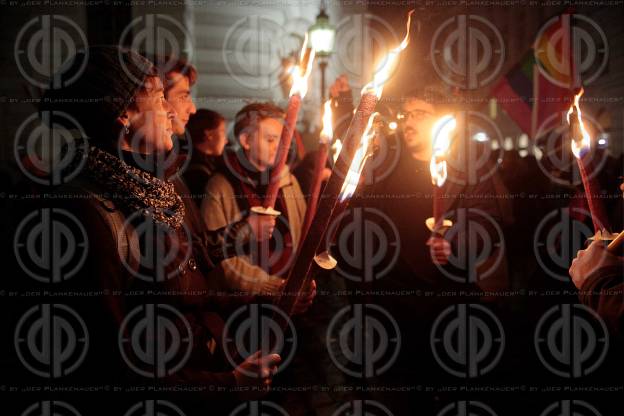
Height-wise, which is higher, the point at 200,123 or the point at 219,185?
the point at 200,123

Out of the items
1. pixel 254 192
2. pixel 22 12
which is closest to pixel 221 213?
pixel 254 192

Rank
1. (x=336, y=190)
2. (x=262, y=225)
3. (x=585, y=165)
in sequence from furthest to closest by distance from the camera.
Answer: (x=262, y=225)
(x=585, y=165)
(x=336, y=190)

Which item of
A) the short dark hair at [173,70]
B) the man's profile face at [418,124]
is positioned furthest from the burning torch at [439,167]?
the short dark hair at [173,70]

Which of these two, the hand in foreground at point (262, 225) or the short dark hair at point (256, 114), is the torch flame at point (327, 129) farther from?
the short dark hair at point (256, 114)

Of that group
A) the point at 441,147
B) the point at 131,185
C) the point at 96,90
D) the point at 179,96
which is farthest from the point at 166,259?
the point at 441,147

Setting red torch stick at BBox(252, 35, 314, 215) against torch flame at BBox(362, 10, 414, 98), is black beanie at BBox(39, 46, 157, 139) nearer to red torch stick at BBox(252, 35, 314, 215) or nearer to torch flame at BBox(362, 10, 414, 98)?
red torch stick at BBox(252, 35, 314, 215)

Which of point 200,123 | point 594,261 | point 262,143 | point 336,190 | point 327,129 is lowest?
point 594,261

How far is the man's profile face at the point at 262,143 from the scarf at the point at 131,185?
1665 millimetres

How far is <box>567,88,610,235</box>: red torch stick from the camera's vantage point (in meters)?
1.61

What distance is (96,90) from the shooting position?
1.75 meters

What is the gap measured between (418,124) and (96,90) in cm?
242

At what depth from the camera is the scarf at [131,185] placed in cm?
178

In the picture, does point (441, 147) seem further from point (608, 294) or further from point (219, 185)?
point (219, 185)

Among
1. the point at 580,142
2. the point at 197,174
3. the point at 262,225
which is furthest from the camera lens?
the point at 197,174
